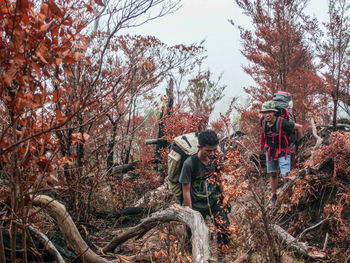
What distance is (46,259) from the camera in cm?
276

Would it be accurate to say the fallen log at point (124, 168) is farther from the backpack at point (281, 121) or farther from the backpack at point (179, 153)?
the backpack at point (281, 121)

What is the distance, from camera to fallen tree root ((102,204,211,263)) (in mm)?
2070


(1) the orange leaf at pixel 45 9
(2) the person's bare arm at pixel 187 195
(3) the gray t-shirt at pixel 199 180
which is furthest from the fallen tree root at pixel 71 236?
(1) the orange leaf at pixel 45 9

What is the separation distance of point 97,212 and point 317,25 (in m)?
7.03

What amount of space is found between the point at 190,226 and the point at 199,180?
4.46 ft

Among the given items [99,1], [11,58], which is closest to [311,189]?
[99,1]

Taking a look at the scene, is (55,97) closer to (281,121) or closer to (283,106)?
(281,121)

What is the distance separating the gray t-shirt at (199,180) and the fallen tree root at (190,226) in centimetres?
69

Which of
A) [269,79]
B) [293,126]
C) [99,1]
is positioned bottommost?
[293,126]

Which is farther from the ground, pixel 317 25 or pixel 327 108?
pixel 317 25

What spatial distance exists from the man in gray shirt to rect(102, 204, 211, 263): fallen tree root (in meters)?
0.62

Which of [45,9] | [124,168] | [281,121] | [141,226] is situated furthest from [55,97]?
[124,168]

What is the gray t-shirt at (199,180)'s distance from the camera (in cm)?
350

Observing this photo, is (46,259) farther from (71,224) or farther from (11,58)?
(11,58)
